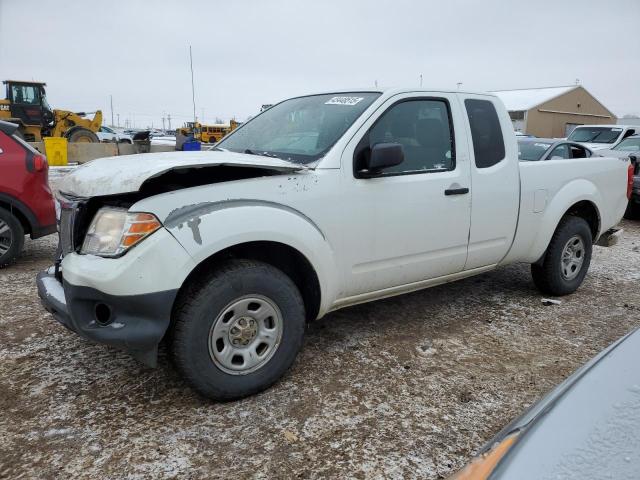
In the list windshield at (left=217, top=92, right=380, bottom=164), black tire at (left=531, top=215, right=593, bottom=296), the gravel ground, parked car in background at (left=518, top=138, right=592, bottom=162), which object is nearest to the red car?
the gravel ground

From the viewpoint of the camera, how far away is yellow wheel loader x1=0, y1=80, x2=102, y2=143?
799 inches

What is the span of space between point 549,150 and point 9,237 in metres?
6.29

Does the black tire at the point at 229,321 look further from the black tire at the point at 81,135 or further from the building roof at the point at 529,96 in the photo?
the building roof at the point at 529,96

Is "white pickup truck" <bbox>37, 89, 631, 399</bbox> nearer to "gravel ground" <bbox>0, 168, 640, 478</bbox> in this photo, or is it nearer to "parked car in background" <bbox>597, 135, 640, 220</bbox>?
"gravel ground" <bbox>0, 168, 640, 478</bbox>

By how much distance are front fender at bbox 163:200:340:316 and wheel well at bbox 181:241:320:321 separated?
6 cm

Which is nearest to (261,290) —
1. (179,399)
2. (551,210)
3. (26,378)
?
(179,399)

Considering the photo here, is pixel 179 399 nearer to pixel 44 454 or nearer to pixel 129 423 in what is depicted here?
pixel 129 423

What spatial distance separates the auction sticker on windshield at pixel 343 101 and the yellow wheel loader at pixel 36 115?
20.1 m

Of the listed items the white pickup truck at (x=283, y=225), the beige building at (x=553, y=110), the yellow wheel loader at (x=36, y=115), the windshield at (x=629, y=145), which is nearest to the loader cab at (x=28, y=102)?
the yellow wheel loader at (x=36, y=115)

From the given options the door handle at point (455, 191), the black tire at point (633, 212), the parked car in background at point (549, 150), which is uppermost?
the parked car in background at point (549, 150)

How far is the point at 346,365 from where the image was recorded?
3234 mm

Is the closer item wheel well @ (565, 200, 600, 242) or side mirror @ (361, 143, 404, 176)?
side mirror @ (361, 143, 404, 176)

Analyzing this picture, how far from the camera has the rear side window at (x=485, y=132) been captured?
3.72 metres

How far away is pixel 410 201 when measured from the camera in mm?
3262
